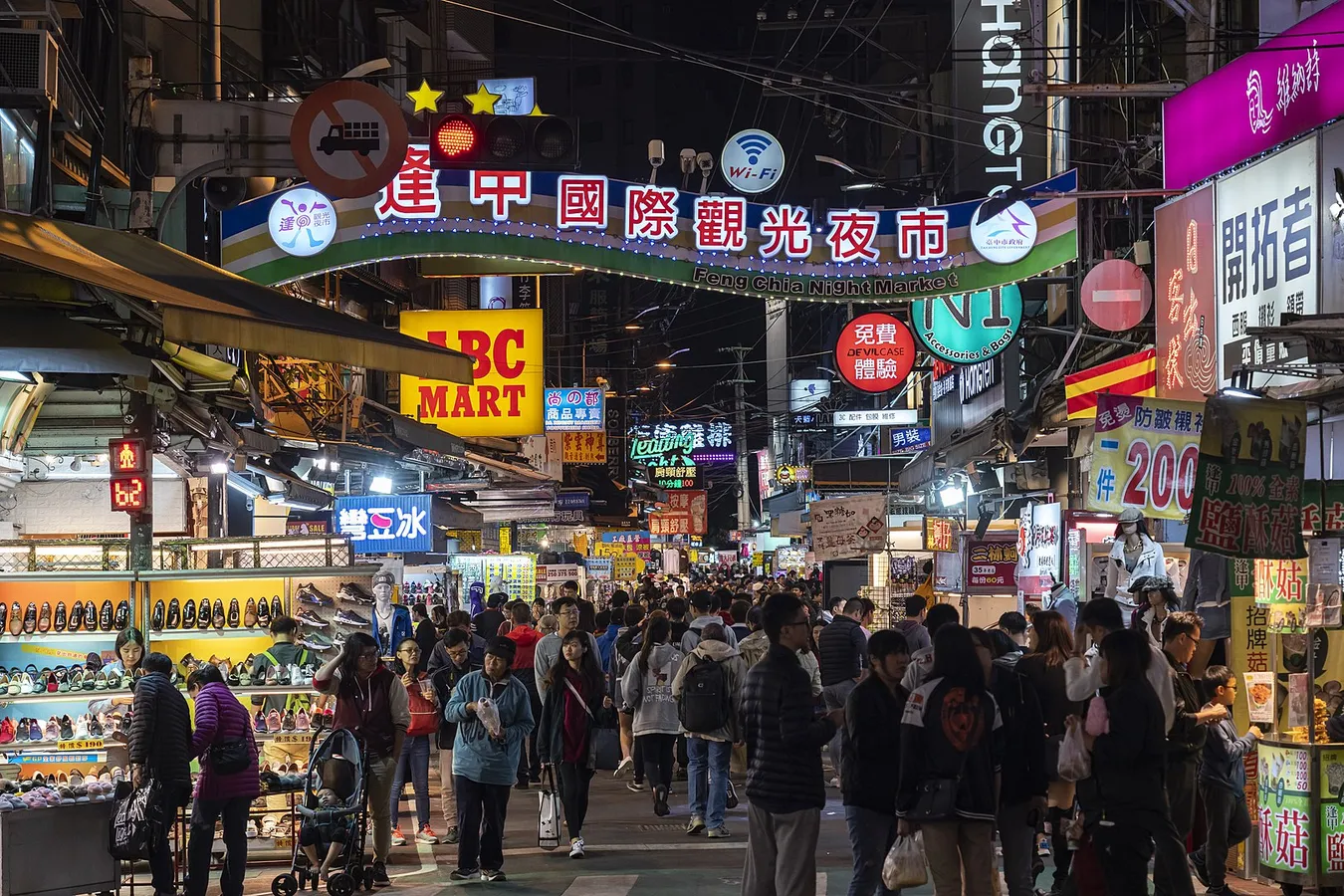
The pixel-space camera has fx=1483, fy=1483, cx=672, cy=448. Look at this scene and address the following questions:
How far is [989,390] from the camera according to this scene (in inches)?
1166

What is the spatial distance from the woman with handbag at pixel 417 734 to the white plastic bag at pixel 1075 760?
6.77 metres

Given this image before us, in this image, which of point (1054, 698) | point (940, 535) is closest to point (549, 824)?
point (1054, 698)

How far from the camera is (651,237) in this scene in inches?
584

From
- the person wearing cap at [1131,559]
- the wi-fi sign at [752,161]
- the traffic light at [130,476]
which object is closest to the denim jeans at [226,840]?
the traffic light at [130,476]

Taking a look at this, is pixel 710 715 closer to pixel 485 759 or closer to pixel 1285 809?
pixel 485 759

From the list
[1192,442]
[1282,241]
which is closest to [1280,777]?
[1192,442]

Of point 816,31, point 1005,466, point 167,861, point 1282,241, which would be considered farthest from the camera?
point 816,31

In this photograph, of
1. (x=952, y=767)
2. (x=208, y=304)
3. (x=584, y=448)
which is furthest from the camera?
(x=584, y=448)

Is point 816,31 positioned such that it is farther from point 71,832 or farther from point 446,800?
point 71,832

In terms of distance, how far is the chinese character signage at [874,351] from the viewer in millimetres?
25375

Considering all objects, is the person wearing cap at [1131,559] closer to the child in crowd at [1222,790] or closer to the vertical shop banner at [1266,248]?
the vertical shop banner at [1266,248]

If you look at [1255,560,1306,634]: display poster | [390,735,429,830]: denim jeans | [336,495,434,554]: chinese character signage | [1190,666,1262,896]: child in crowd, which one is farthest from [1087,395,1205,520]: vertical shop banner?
[336,495,434,554]: chinese character signage

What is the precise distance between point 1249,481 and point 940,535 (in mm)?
16431

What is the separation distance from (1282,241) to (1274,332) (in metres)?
3.41
